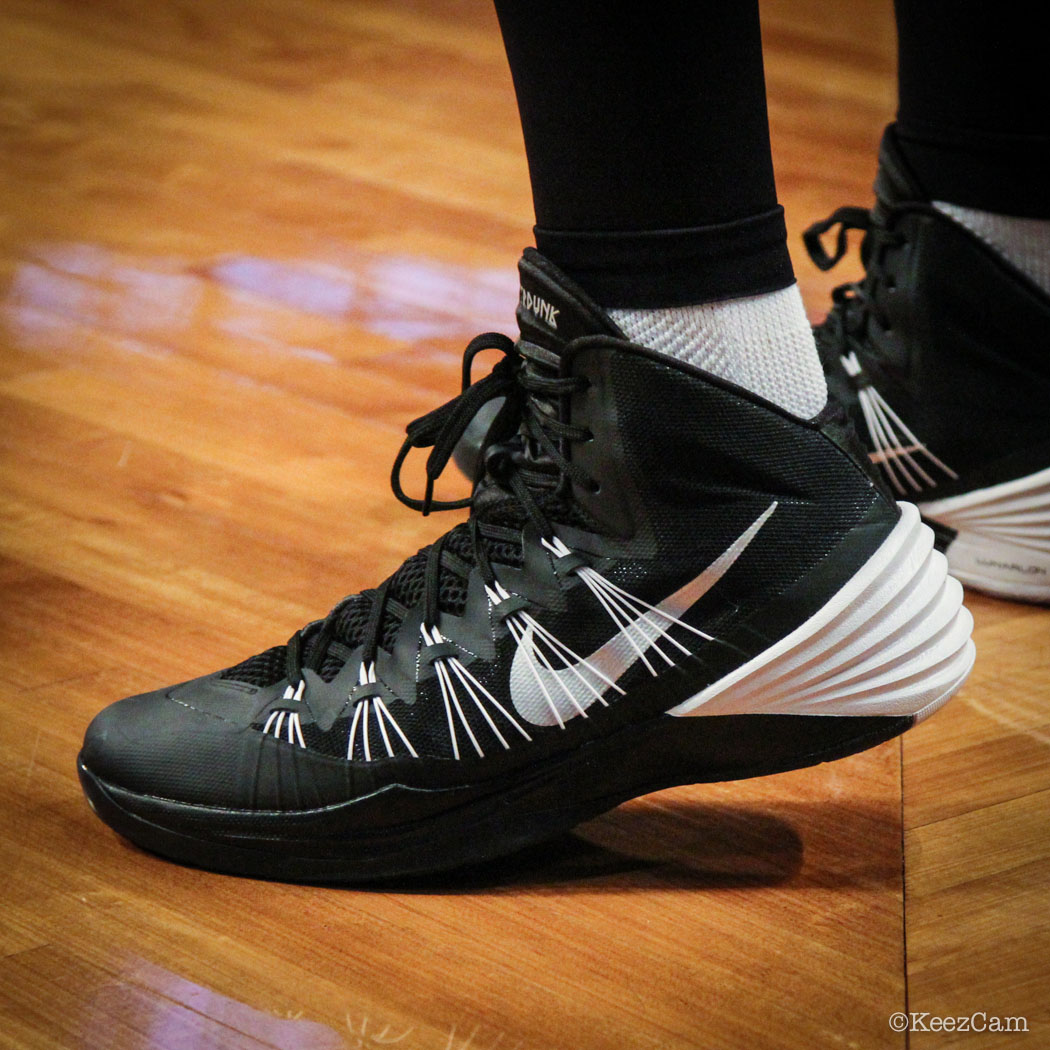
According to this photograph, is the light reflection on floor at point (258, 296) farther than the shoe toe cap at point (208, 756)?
Yes

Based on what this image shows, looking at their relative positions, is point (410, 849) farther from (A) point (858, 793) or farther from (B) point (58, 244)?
(B) point (58, 244)

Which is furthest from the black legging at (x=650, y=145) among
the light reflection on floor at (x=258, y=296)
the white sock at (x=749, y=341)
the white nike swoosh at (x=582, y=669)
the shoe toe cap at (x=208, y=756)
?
the light reflection on floor at (x=258, y=296)

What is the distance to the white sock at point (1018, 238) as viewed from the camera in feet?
2.64

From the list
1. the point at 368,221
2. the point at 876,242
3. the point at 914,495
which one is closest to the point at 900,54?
the point at 876,242

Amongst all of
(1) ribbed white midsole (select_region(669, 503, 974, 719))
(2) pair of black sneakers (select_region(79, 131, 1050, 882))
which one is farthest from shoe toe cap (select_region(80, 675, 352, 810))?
(1) ribbed white midsole (select_region(669, 503, 974, 719))

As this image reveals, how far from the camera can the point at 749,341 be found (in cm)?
57

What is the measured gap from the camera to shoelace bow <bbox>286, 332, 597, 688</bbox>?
0.59m

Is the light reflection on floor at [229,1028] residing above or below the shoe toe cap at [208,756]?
below

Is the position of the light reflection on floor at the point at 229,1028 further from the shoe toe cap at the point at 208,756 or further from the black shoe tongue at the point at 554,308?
the black shoe tongue at the point at 554,308

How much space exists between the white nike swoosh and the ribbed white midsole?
36 millimetres

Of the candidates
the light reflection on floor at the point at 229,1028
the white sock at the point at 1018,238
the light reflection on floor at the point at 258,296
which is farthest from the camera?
the light reflection on floor at the point at 258,296

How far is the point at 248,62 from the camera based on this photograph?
→ 2086 millimetres

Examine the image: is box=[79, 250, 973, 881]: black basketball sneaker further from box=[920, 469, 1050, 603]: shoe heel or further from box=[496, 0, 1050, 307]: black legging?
box=[920, 469, 1050, 603]: shoe heel

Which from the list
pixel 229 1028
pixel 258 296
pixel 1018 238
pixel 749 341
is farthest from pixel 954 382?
pixel 258 296
